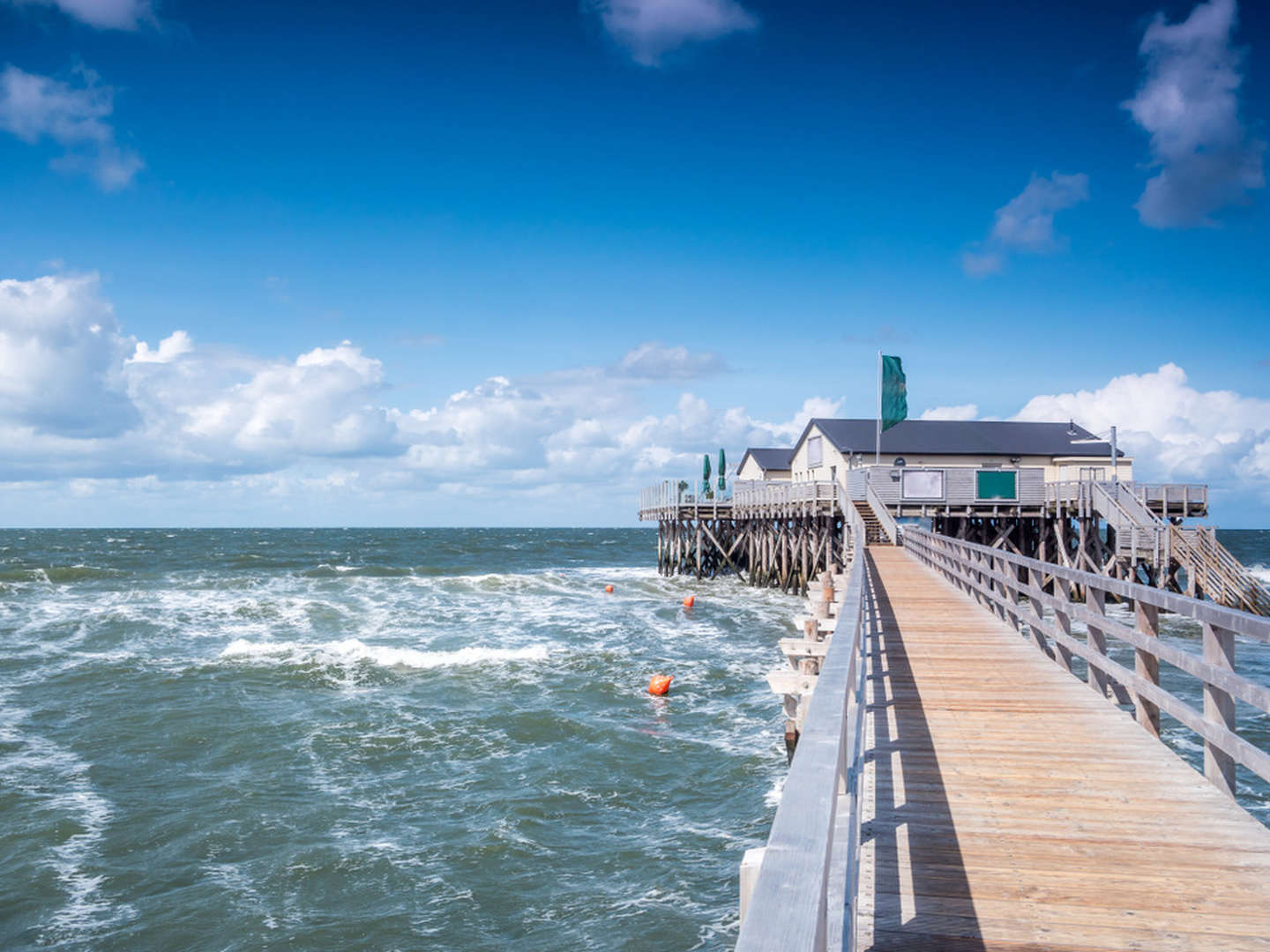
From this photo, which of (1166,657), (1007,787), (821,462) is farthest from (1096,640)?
(821,462)

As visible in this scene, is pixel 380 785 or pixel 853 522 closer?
pixel 380 785

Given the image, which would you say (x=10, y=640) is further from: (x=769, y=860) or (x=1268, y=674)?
(x=1268, y=674)

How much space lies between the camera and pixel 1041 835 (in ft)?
14.5

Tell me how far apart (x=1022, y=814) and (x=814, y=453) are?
38.6 meters

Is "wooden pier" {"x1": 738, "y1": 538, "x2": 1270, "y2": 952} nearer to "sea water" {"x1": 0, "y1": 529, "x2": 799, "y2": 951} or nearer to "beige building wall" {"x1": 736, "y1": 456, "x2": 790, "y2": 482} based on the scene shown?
"sea water" {"x1": 0, "y1": 529, "x2": 799, "y2": 951}

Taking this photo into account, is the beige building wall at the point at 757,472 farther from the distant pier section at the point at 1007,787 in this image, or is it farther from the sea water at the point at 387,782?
the distant pier section at the point at 1007,787

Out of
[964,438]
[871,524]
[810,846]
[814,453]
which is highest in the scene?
[964,438]

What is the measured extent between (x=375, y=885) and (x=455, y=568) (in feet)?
156

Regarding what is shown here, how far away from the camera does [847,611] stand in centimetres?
598

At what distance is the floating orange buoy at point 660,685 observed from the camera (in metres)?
16.7

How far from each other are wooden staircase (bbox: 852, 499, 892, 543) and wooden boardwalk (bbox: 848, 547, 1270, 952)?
23.6 metres

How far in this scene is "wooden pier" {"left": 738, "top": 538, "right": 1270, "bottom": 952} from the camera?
2.54 metres

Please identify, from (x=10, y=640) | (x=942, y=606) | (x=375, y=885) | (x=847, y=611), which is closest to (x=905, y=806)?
(x=847, y=611)

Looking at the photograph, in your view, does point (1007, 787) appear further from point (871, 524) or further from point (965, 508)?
point (965, 508)
